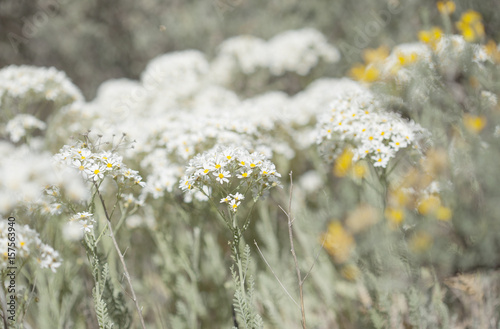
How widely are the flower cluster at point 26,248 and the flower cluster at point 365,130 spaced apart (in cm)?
139

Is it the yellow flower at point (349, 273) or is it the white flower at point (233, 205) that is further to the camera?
the yellow flower at point (349, 273)

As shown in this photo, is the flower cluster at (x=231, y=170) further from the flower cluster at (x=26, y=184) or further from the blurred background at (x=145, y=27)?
the blurred background at (x=145, y=27)

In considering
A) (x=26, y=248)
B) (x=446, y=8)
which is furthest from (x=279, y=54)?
(x=26, y=248)

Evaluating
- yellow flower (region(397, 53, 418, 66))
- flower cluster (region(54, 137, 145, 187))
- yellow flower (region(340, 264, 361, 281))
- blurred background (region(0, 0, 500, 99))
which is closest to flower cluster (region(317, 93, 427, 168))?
yellow flower (region(397, 53, 418, 66))

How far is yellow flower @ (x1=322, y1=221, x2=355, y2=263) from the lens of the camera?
2.59 metres

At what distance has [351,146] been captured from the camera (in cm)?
224

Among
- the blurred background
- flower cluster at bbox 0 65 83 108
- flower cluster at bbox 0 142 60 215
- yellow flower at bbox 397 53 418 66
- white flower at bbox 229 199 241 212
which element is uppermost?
the blurred background

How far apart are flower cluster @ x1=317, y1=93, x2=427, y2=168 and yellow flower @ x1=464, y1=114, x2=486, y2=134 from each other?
20.8 inches

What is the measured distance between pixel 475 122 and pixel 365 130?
885mm

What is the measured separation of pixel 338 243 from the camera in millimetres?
2742

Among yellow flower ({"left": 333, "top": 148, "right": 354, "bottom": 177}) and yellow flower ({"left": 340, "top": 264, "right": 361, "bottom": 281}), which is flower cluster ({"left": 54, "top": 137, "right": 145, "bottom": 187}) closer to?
yellow flower ({"left": 333, "top": 148, "right": 354, "bottom": 177})

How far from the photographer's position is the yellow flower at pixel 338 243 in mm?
2589

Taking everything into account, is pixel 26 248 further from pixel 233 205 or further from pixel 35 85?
pixel 35 85

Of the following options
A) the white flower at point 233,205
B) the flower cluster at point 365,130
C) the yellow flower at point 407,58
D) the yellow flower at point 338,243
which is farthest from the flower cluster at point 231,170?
the yellow flower at point 407,58
